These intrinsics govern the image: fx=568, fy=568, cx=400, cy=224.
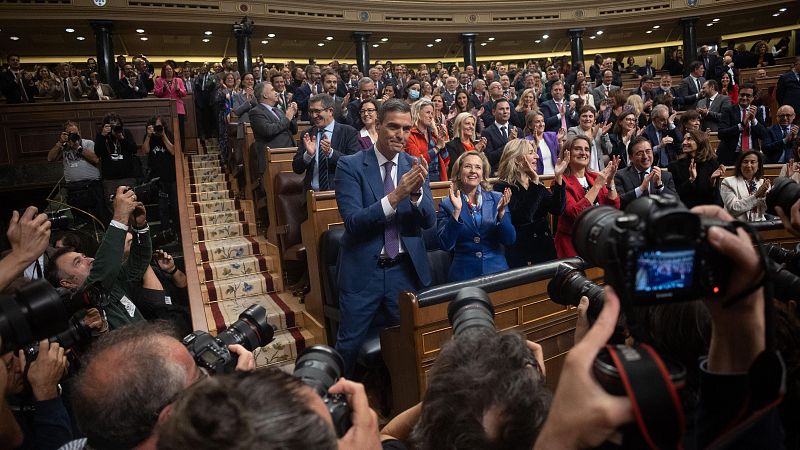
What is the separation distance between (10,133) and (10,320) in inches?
264

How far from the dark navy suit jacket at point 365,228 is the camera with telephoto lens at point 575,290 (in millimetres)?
923

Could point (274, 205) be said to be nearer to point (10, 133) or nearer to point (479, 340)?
point (479, 340)

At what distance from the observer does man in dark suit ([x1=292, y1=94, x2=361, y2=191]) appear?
10.8 feet

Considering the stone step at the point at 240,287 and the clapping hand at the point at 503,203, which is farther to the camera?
the stone step at the point at 240,287

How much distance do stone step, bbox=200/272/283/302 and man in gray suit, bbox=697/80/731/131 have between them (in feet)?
14.2

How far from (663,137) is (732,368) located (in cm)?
411

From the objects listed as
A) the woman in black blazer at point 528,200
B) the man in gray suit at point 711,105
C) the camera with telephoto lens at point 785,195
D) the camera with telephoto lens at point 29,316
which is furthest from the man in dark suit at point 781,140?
the camera with telephoto lens at point 29,316

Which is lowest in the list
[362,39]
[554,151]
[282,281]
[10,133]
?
[282,281]

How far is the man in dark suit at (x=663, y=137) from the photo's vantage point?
167 inches

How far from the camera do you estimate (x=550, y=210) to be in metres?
2.62

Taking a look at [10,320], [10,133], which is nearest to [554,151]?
[10,320]

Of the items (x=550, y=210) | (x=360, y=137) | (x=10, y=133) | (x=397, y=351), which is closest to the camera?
(x=397, y=351)

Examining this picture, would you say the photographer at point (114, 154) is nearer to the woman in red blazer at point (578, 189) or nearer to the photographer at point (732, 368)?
the woman in red blazer at point (578, 189)

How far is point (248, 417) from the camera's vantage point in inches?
25.0
